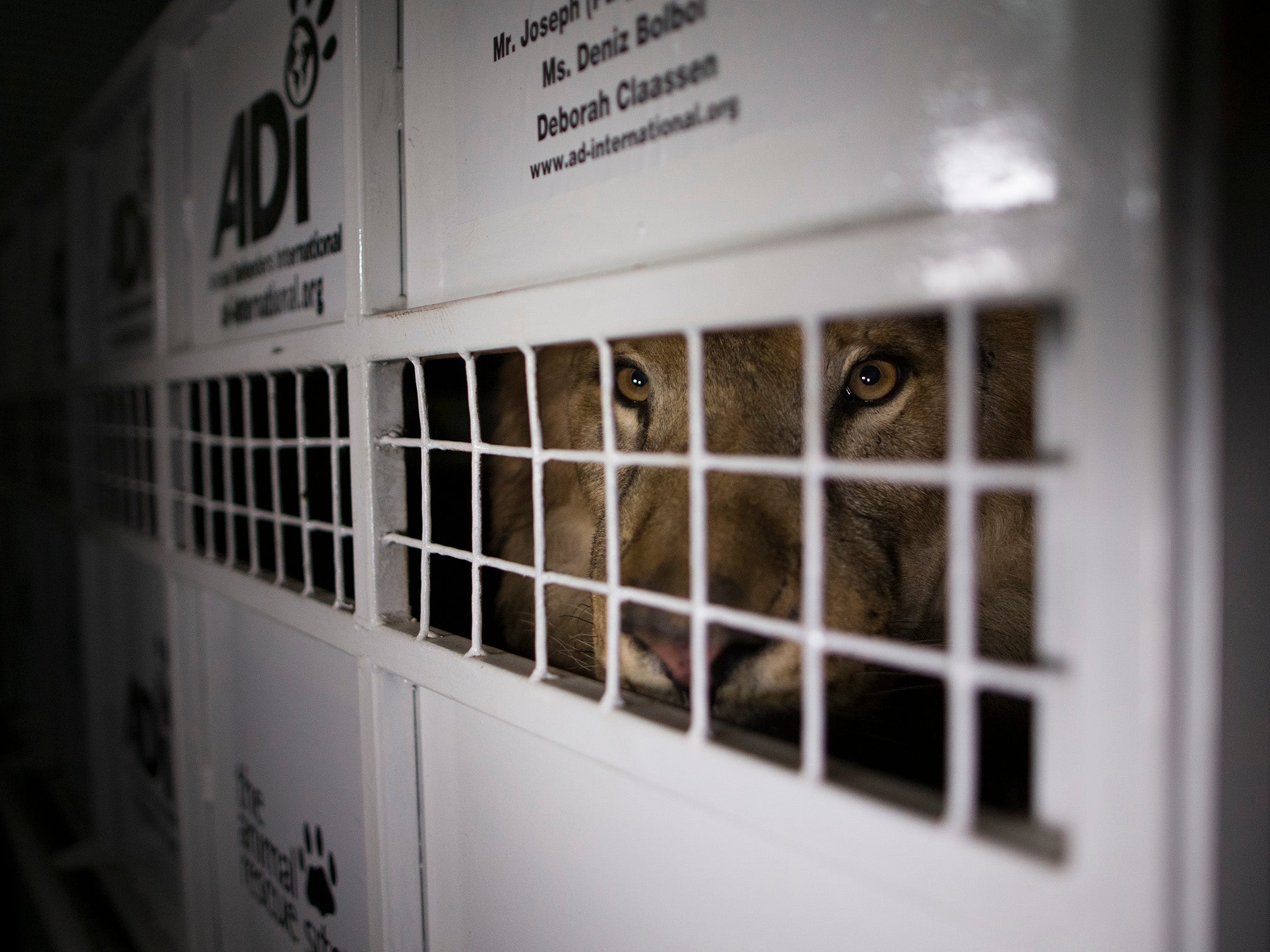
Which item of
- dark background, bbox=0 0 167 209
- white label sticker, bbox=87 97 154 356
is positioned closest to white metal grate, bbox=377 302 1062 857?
white label sticker, bbox=87 97 154 356

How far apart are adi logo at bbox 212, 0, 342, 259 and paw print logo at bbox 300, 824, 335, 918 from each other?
4.75 feet

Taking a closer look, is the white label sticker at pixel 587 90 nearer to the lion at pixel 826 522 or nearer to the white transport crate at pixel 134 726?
the lion at pixel 826 522

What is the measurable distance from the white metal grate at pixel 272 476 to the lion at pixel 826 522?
0.64 meters

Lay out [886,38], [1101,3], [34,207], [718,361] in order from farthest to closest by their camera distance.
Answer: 1. [34,207]
2. [718,361]
3. [886,38]
4. [1101,3]

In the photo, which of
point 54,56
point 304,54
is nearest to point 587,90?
point 304,54

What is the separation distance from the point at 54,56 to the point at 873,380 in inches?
179

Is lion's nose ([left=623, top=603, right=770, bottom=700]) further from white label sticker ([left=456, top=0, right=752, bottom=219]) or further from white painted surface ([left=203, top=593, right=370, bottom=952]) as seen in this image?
white painted surface ([left=203, top=593, right=370, bottom=952])

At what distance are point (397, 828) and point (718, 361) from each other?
1.09m

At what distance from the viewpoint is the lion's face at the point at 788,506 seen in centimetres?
102

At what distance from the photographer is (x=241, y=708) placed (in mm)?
2109

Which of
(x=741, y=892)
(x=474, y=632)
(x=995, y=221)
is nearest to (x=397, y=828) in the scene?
(x=474, y=632)

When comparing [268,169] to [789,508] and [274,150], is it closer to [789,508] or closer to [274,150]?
[274,150]

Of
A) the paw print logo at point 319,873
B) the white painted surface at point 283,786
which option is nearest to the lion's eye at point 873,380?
the white painted surface at point 283,786

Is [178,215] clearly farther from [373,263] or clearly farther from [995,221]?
[995,221]
